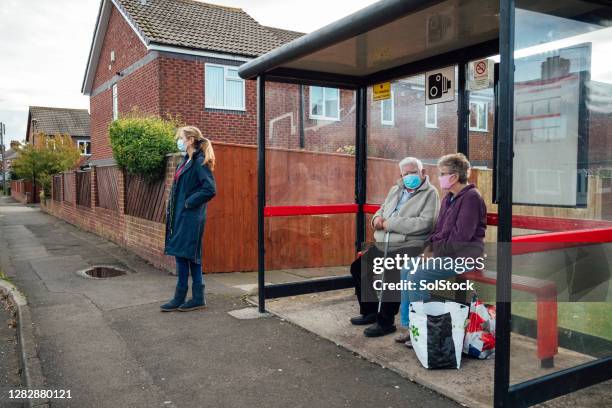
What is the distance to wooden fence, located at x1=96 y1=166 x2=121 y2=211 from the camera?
12297 millimetres

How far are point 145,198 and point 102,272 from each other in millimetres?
1631

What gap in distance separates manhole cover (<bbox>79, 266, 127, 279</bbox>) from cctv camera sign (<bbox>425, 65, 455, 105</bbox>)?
5433 millimetres

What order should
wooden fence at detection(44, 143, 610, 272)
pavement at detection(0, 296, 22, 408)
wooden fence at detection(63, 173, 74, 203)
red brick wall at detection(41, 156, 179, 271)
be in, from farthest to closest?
wooden fence at detection(63, 173, 74, 203) < red brick wall at detection(41, 156, 179, 271) < wooden fence at detection(44, 143, 610, 272) < pavement at detection(0, 296, 22, 408)

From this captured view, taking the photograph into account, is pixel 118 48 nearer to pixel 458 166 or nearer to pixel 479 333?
pixel 458 166

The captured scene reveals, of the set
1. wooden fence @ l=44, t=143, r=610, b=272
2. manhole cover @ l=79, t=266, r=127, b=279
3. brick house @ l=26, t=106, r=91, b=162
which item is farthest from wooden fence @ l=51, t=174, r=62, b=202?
brick house @ l=26, t=106, r=91, b=162

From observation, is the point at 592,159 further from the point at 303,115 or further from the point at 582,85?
the point at 303,115

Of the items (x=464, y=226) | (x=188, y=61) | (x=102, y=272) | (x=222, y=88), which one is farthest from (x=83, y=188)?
(x=464, y=226)

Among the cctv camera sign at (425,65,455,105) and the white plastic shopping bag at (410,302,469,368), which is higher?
the cctv camera sign at (425,65,455,105)

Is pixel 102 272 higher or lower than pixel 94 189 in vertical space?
lower

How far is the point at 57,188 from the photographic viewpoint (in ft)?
71.4

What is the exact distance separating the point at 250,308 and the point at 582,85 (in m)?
3.92

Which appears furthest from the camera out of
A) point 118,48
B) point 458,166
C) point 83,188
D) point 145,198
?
point 118,48

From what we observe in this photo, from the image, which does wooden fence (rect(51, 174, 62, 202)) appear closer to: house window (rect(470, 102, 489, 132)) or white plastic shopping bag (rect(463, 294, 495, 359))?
house window (rect(470, 102, 489, 132))

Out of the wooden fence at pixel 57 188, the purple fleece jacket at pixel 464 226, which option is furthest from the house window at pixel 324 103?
the wooden fence at pixel 57 188
